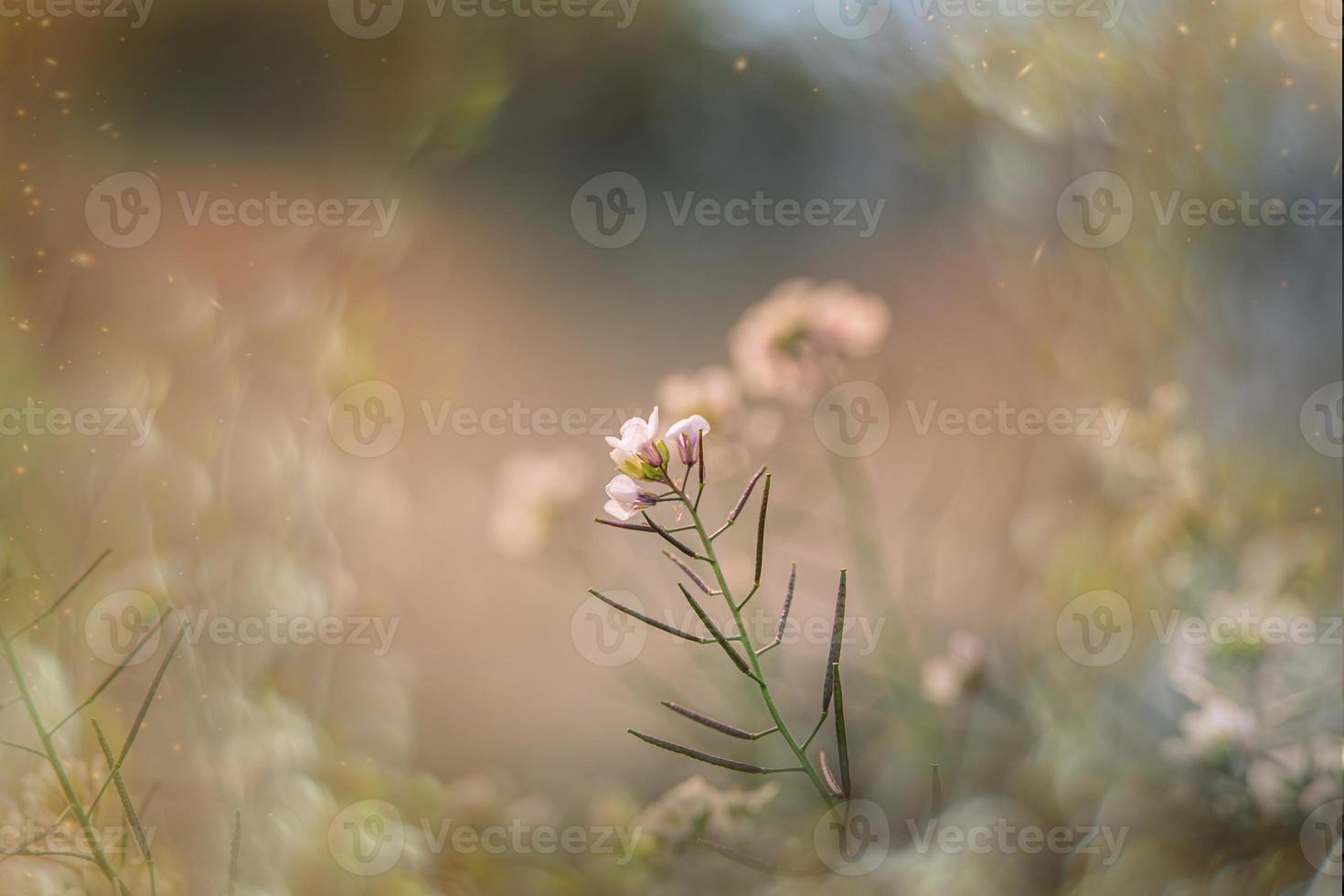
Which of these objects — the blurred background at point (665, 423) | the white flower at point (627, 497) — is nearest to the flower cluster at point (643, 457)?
the white flower at point (627, 497)

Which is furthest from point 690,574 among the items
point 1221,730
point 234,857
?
point 1221,730

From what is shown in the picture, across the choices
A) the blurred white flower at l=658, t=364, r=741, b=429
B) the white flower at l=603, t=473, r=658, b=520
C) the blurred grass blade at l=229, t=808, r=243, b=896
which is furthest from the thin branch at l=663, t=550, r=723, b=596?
the blurred white flower at l=658, t=364, r=741, b=429

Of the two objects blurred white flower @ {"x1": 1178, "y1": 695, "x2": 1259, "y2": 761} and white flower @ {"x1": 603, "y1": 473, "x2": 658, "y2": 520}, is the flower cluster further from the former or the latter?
blurred white flower @ {"x1": 1178, "y1": 695, "x2": 1259, "y2": 761}

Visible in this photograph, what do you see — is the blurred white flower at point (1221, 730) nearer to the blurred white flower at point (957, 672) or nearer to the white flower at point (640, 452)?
the blurred white flower at point (957, 672)

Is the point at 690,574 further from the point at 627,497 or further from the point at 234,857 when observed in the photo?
the point at 234,857

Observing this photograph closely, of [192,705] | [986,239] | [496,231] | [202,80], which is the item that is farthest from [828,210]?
[192,705]
